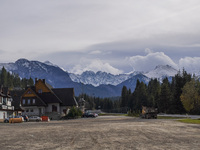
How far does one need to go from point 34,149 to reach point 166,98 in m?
89.4

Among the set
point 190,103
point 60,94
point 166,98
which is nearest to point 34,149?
point 190,103

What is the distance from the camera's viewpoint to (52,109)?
9356 cm

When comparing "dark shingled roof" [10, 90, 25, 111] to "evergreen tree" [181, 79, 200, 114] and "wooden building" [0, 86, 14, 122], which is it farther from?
"evergreen tree" [181, 79, 200, 114]

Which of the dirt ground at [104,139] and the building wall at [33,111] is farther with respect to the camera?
the building wall at [33,111]

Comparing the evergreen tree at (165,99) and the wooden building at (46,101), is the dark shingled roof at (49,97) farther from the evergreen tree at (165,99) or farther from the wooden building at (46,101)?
the evergreen tree at (165,99)

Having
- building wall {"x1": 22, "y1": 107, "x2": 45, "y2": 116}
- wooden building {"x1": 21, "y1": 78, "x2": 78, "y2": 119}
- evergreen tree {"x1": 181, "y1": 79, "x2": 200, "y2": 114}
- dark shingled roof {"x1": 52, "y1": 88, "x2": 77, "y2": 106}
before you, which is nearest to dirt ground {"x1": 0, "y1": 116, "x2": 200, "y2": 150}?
evergreen tree {"x1": 181, "y1": 79, "x2": 200, "y2": 114}

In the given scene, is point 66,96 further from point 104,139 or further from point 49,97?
point 104,139

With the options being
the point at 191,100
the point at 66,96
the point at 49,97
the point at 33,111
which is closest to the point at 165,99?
the point at 191,100

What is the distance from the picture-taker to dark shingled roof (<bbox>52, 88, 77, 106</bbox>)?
3782 inches

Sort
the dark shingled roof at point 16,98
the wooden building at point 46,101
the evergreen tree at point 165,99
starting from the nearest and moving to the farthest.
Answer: the dark shingled roof at point 16,98 < the wooden building at point 46,101 < the evergreen tree at point 165,99

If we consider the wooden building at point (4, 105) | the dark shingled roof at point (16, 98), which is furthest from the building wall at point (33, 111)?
the wooden building at point (4, 105)

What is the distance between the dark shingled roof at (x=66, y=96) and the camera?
9606cm

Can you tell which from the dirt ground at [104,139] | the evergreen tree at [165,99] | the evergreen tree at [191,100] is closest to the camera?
the dirt ground at [104,139]

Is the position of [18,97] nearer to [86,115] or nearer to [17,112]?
[17,112]
